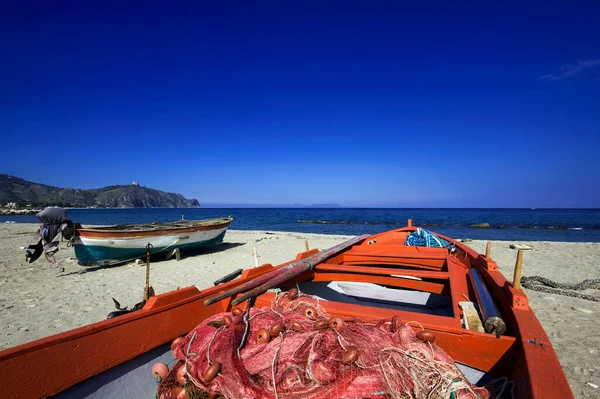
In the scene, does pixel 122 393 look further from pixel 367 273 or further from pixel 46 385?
pixel 367 273

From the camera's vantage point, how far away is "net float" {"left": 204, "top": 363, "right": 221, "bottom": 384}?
1.63 m

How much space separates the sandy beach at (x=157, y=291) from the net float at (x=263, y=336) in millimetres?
3595

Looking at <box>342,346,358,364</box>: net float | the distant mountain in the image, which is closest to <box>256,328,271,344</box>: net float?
<box>342,346,358,364</box>: net float

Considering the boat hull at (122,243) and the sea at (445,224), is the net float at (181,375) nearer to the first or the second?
the boat hull at (122,243)

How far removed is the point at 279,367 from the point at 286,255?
1102 cm

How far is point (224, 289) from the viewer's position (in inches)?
123

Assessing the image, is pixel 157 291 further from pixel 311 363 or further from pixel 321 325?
pixel 311 363

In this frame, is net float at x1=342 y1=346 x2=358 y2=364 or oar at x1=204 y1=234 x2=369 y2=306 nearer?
net float at x1=342 y1=346 x2=358 y2=364

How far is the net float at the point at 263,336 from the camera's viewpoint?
1936 mm

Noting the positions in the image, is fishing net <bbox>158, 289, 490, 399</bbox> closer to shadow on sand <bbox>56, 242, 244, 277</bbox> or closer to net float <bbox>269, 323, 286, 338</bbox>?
net float <bbox>269, 323, 286, 338</bbox>

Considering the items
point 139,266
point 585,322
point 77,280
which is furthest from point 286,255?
point 585,322

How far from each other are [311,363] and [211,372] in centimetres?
57

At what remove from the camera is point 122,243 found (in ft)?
30.7

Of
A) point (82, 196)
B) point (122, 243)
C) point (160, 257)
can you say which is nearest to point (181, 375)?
point (122, 243)
